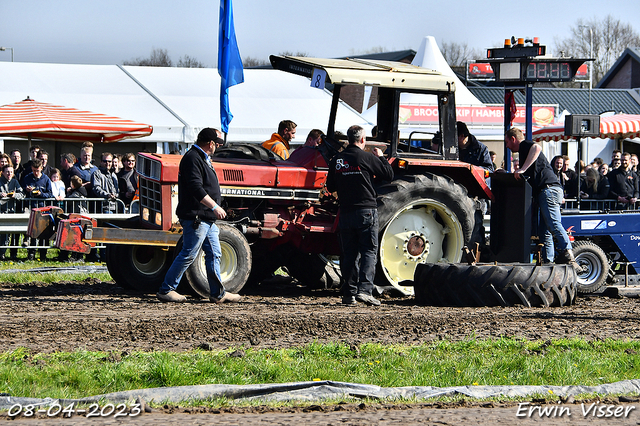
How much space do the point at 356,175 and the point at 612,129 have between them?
510 inches

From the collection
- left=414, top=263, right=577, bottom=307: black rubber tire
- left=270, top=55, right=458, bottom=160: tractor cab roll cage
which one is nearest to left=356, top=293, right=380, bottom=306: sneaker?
left=414, top=263, right=577, bottom=307: black rubber tire

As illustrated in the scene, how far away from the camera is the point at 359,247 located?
8789 mm

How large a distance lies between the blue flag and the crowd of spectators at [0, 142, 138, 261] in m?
2.18

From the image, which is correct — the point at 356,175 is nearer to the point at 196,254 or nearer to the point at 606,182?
the point at 196,254

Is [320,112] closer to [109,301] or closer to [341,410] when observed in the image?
[109,301]

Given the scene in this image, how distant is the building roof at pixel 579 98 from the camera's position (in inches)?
1590

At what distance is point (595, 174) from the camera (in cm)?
1609

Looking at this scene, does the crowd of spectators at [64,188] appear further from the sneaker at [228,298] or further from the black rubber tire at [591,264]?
the black rubber tire at [591,264]

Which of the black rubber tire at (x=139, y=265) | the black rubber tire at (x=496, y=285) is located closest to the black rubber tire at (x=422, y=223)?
the black rubber tire at (x=496, y=285)

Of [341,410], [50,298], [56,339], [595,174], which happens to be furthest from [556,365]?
[595,174]

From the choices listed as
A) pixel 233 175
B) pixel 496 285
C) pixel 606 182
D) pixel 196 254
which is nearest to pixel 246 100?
pixel 606 182

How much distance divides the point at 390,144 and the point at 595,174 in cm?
804

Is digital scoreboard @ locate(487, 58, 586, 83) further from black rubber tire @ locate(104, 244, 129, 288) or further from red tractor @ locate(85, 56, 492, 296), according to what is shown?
black rubber tire @ locate(104, 244, 129, 288)

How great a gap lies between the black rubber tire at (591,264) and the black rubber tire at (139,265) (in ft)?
15.6
